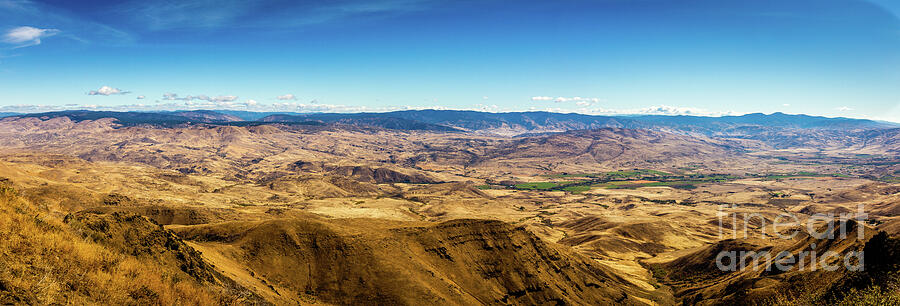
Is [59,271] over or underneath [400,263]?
over

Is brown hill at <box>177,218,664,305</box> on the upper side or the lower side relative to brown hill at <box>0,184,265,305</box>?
lower

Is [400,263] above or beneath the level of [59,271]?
beneath

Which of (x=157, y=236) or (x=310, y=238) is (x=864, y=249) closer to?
(x=310, y=238)

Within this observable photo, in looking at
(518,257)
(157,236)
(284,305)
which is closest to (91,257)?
(157,236)

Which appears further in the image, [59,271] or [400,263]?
[400,263]

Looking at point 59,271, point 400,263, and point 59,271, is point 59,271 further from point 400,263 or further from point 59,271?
point 400,263

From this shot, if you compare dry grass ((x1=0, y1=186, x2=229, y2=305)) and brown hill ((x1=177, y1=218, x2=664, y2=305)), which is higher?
dry grass ((x1=0, y1=186, x2=229, y2=305))

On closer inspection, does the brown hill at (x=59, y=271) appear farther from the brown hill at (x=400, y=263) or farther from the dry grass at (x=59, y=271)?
the brown hill at (x=400, y=263)

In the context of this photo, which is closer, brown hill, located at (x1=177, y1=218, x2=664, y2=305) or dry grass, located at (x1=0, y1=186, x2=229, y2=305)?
dry grass, located at (x1=0, y1=186, x2=229, y2=305)

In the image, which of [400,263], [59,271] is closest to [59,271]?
[59,271]

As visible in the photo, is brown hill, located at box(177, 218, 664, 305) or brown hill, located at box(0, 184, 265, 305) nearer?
brown hill, located at box(0, 184, 265, 305)

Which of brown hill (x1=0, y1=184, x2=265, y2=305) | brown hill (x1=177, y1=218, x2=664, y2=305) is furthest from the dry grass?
brown hill (x1=177, y1=218, x2=664, y2=305)

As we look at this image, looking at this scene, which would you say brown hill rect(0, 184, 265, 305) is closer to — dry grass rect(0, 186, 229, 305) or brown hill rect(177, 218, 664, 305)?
dry grass rect(0, 186, 229, 305)
